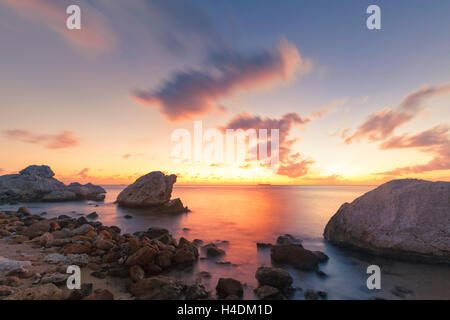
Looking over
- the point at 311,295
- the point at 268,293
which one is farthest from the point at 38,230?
the point at 311,295

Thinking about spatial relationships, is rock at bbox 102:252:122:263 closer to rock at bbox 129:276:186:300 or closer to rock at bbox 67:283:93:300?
rock at bbox 67:283:93:300

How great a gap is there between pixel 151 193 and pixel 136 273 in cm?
2843

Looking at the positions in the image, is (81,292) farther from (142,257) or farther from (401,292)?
(401,292)

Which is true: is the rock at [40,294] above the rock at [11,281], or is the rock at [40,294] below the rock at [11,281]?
above

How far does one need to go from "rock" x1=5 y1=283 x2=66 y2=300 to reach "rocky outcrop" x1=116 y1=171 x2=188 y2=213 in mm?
27004

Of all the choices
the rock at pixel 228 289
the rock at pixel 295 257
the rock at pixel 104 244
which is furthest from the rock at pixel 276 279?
the rock at pixel 104 244

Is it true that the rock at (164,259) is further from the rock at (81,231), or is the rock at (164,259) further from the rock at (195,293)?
the rock at (81,231)

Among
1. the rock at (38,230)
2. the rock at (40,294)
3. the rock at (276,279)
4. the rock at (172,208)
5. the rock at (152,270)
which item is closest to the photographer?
the rock at (40,294)

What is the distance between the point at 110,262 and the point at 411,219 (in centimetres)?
1495

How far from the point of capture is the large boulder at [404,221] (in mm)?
10133

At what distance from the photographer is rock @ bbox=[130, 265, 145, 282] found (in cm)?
772

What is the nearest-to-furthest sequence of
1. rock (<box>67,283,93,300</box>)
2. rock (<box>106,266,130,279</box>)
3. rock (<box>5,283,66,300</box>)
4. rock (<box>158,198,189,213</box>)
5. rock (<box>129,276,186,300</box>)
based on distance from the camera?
rock (<box>5,283,66,300</box>), rock (<box>67,283,93,300</box>), rock (<box>129,276,186,300</box>), rock (<box>106,266,130,279</box>), rock (<box>158,198,189,213</box>)

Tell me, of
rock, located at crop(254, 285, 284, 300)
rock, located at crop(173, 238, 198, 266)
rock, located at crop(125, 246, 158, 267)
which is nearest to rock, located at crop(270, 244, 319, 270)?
rock, located at crop(254, 285, 284, 300)
